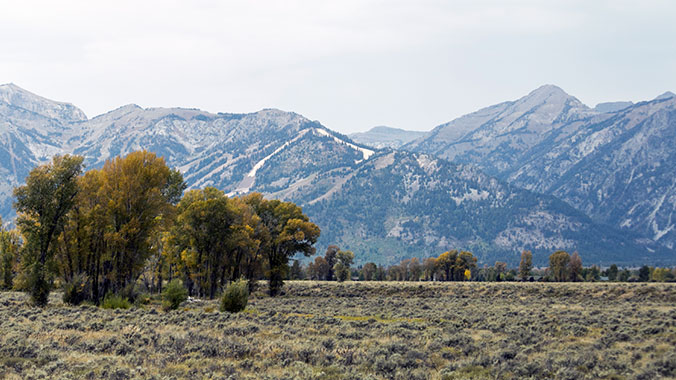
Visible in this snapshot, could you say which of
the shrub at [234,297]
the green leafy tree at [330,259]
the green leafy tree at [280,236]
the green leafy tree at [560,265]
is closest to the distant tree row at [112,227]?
the green leafy tree at [280,236]

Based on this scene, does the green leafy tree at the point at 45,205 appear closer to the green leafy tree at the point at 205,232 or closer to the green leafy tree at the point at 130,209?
the green leafy tree at the point at 130,209

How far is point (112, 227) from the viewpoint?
42.3m

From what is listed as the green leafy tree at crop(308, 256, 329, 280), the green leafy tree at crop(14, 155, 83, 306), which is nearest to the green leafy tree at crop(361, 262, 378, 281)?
the green leafy tree at crop(308, 256, 329, 280)

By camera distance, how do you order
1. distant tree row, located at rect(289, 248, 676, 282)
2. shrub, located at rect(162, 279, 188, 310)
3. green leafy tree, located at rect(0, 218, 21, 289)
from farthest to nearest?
distant tree row, located at rect(289, 248, 676, 282) → green leafy tree, located at rect(0, 218, 21, 289) → shrub, located at rect(162, 279, 188, 310)

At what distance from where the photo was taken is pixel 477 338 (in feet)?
85.1

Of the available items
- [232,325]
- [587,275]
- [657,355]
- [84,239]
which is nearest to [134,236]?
[84,239]

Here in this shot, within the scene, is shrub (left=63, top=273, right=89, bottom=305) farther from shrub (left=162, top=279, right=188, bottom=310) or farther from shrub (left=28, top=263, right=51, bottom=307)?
shrub (left=162, top=279, right=188, bottom=310)

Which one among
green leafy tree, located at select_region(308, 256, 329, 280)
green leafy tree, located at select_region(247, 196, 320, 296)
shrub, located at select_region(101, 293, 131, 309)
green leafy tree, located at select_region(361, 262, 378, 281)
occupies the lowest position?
green leafy tree, located at select_region(361, 262, 378, 281)

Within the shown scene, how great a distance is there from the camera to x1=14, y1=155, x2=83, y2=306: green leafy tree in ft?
125

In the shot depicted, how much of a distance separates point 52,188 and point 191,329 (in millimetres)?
20889

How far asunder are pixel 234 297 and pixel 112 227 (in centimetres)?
1348

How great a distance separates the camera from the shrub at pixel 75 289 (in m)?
38.5

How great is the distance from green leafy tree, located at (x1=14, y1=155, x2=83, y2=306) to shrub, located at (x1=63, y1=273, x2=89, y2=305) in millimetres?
1611

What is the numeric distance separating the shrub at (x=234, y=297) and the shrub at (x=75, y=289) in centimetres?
1182
